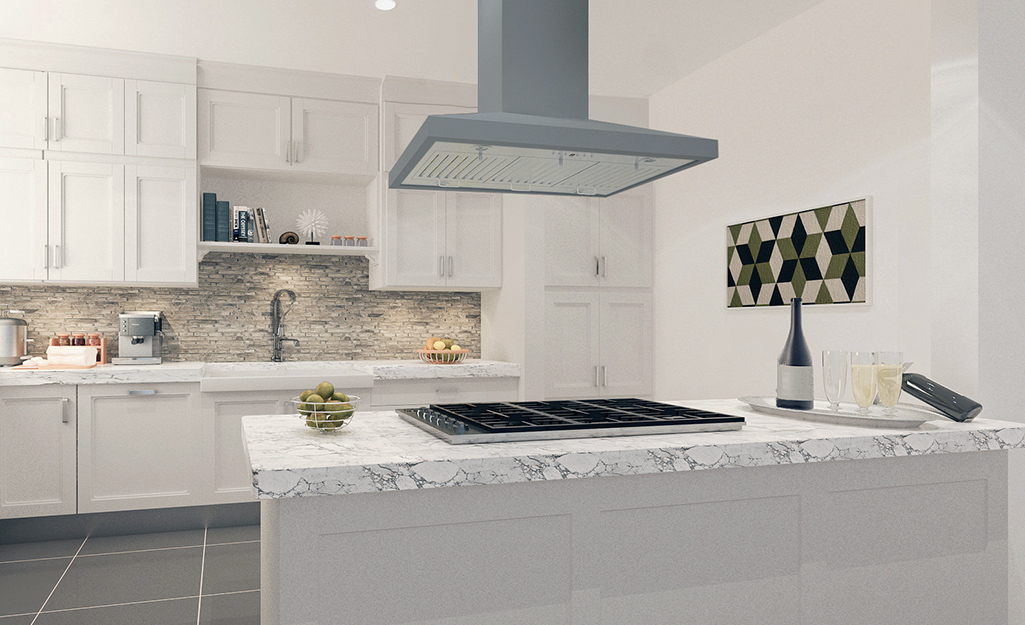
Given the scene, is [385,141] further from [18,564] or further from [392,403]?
[18,564]

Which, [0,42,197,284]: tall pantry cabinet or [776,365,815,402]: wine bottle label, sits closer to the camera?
[776,365,815,402]: wine bottle label

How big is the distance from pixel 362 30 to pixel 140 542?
114 inches

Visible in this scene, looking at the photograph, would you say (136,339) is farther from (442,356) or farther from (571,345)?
(571,345)

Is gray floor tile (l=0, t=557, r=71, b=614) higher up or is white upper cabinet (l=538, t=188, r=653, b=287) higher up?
white upper cabinet (l=538, t=188, r=653, b=287)

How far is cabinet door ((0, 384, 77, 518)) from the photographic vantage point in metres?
3.67

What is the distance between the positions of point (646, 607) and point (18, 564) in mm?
3208

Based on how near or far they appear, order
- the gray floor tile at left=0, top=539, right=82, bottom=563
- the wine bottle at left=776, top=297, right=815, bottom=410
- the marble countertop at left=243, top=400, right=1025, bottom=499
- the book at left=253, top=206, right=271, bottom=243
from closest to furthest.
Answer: the marble countertop at left=243, top=400, right=1025, bottom=499 → the wine bottle at left=776, top=297, right=815, bottom=410 → the gray floor tile at left=0, top=539, right=82, bottom=563 → the book at left=253, top=206, right=271, bottom=243

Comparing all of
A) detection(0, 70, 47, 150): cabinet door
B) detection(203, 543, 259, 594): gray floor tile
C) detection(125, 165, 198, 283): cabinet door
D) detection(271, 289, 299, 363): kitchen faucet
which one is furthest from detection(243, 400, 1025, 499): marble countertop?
detection(0, 70, 47, 150): cabinet door

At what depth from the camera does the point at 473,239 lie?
4594 millimetres

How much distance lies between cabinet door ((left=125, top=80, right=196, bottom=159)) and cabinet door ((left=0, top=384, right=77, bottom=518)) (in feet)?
4.50

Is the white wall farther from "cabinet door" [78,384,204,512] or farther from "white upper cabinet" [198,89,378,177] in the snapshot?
"cabinet door" [78,384,204,512]

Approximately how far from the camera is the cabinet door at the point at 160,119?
13.1 feet

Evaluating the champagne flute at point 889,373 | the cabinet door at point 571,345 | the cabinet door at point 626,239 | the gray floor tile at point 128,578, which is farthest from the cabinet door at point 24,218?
the champagne flute at point 889,373

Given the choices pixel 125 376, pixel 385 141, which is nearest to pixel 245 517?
pixel 125 376
